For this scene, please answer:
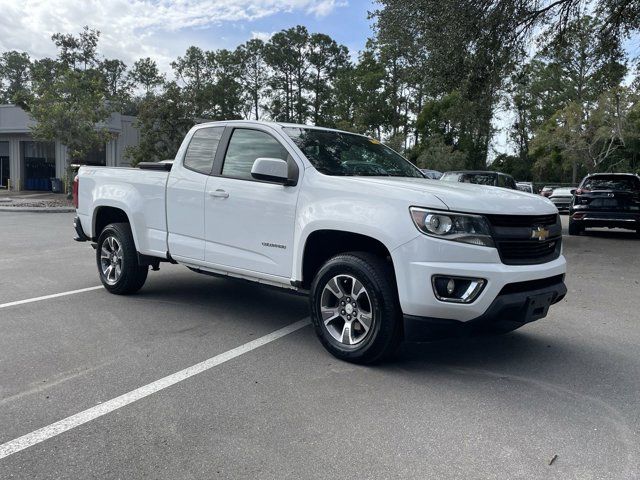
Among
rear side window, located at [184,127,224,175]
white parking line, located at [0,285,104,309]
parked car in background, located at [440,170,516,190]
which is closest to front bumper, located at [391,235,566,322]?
rear side window, located at [184,127,224,175]

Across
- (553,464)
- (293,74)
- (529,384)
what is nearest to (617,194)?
(529,384)

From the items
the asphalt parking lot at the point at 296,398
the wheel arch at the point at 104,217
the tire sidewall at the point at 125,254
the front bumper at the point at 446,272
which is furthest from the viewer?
the wheel arch at the point at 104,217

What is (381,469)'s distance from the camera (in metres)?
2.86

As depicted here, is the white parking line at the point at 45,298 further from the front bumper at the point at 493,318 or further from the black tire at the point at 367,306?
the front bumper at the point at 493,318

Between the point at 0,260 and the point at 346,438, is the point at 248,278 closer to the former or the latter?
the point at 346,438

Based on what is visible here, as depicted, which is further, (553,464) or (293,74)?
(293,74)

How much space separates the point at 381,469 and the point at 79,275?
640cm

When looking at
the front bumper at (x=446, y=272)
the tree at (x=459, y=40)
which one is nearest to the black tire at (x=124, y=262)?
the front bumper at (x=446, y=272)

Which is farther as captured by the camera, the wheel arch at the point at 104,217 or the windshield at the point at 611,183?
the windshield at the point at 611,183

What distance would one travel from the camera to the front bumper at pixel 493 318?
3917mm

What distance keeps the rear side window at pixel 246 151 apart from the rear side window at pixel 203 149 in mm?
219

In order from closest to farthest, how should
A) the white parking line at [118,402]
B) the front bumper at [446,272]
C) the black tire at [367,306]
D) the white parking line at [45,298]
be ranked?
the white parking line at [118,402] < the front bumper at [446,272] < the black tire at [367,306] < the white parking line at [45,298]

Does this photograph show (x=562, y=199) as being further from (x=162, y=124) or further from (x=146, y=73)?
(x=146, y=73)

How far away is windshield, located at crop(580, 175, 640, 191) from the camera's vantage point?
1381 cm
